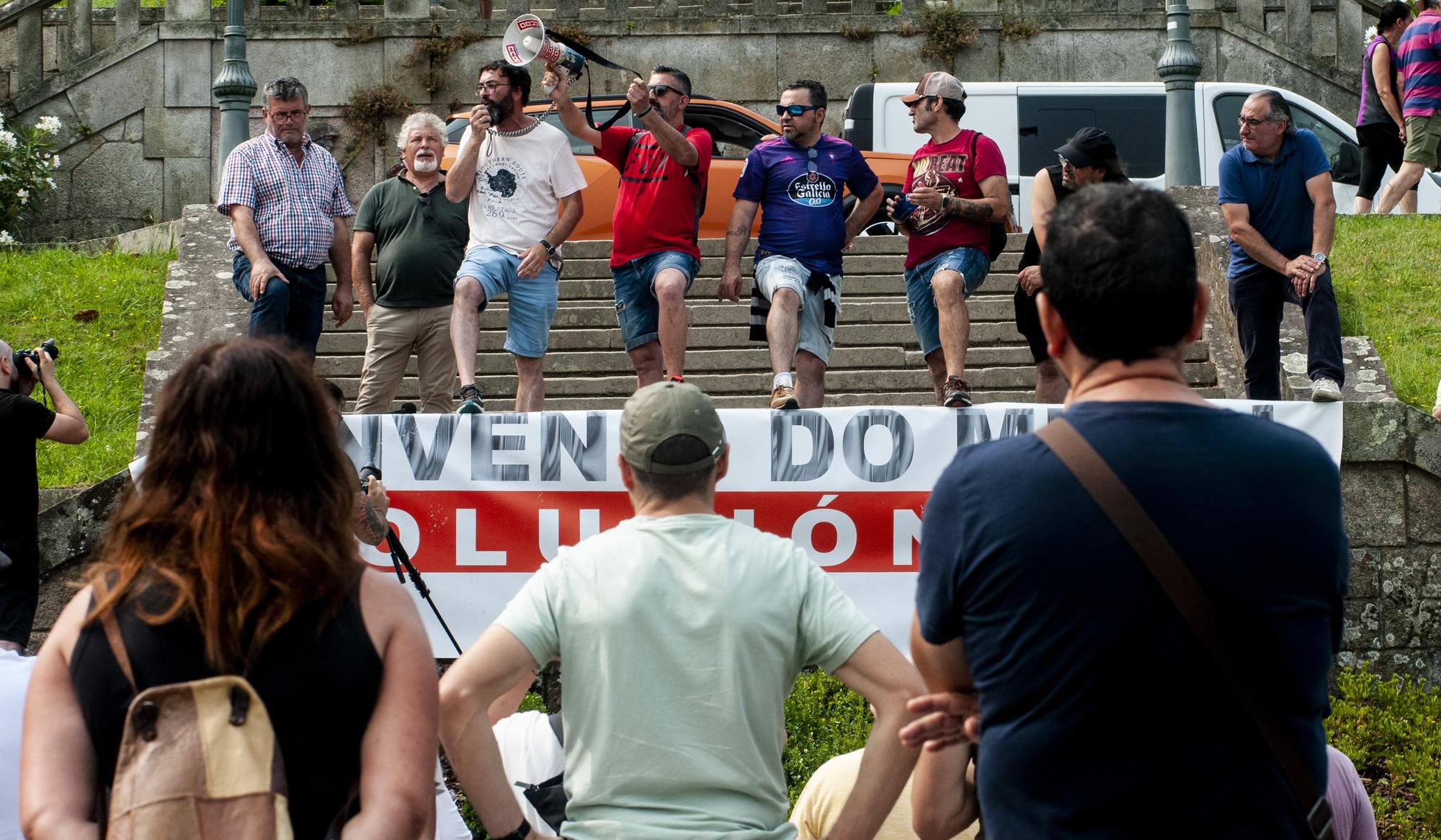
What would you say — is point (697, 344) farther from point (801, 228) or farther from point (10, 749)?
point (10, 749)

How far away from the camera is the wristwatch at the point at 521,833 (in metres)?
3.01

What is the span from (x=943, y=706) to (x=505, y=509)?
4.48 metres

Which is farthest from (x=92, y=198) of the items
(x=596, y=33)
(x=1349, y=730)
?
(x=1349, y=730)

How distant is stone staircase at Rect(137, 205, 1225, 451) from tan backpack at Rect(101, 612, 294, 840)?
661cm

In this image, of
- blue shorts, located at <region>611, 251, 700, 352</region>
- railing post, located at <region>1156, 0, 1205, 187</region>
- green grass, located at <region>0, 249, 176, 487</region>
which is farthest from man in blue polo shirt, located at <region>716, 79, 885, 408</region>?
railing post, located at <region>1156, 0, 1205, 187</region>

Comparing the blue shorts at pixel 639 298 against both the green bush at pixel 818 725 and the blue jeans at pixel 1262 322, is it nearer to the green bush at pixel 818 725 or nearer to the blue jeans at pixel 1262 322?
the green bush at pixel 818 725

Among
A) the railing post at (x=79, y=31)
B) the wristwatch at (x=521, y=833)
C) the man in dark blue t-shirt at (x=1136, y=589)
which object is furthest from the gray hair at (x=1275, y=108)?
the railing post at (x=79, y=31)

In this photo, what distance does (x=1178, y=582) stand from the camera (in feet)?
7.16

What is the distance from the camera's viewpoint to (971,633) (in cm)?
231

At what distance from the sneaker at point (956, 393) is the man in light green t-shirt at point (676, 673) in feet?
13.1

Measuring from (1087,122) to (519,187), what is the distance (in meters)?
8.60

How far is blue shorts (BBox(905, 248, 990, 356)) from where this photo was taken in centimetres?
792

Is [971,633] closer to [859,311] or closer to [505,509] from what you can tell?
[505,509]

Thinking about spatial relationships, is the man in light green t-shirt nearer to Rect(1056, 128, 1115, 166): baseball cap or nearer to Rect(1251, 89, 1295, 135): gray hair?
Rect(1056, 128, 1115, 166): baseball cap
